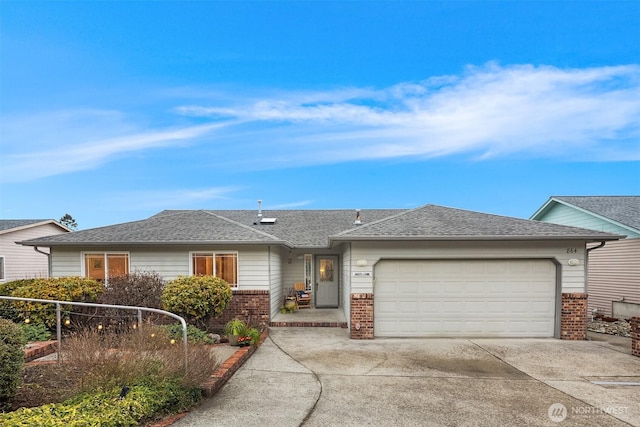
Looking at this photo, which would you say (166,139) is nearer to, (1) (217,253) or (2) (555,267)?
(1) (217,253)

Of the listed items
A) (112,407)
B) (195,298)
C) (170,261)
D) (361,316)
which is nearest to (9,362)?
(112,407)

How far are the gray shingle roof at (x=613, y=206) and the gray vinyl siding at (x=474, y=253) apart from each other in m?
4.38

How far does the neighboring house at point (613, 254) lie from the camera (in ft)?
39.0

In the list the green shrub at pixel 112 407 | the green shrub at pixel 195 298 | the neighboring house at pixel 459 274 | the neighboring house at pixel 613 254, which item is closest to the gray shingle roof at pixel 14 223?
the neighboring house at pixel 459 274

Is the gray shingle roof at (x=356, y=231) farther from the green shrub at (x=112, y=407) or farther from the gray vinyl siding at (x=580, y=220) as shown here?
the green shrub at (x=112, y=407)

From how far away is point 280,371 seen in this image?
21.2 ft

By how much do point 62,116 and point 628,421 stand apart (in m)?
17.8

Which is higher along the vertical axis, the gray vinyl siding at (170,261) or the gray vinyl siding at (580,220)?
the gray vinyl siding at (580,220)

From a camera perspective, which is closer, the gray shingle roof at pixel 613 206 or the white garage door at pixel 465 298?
the white garage door at pixel 465 298

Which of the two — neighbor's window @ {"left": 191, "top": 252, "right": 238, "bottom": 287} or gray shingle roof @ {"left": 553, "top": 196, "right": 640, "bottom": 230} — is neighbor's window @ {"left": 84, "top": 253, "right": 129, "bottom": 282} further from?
gray shingle roof @ {"left": 553, "top": 196, "right": 640, "bottom": 230}

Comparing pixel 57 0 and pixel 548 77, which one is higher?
pixel 57 0

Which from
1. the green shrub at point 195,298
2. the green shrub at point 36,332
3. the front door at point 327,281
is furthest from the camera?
the front door at point 327,281

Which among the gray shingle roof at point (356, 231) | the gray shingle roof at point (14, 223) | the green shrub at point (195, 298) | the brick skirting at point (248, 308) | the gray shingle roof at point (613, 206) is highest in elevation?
the gray shingle roof at point (613, 206)

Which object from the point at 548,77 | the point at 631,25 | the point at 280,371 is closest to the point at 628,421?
the point at 280,371
